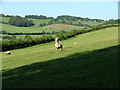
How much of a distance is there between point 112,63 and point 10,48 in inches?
3243

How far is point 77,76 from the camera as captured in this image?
15.3 m

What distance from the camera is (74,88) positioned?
12750mm

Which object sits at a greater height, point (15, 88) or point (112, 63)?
point (112, 63)

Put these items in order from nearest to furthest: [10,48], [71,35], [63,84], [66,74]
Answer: [63,84], [66,74], [10,48], [71,35]

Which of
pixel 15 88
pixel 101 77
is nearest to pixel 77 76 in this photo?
pixel 101 77

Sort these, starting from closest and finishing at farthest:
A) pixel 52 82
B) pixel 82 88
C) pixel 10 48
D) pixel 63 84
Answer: pixel 82 88 < pixel 63 84 < pixel 52 82 < pixel 10 48

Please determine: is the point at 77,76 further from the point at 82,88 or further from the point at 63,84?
the point at 82,88

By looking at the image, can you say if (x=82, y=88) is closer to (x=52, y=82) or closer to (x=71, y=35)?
(x=52, y=82)

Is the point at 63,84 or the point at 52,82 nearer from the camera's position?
the point at 63,84

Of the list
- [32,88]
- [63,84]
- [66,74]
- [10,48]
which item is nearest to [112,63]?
[66,74]

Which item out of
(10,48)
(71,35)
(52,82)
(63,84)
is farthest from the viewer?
(71,35)

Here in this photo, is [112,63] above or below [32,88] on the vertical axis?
above

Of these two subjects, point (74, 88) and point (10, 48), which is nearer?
point (74, 88)

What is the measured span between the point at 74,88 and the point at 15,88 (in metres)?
4.26
